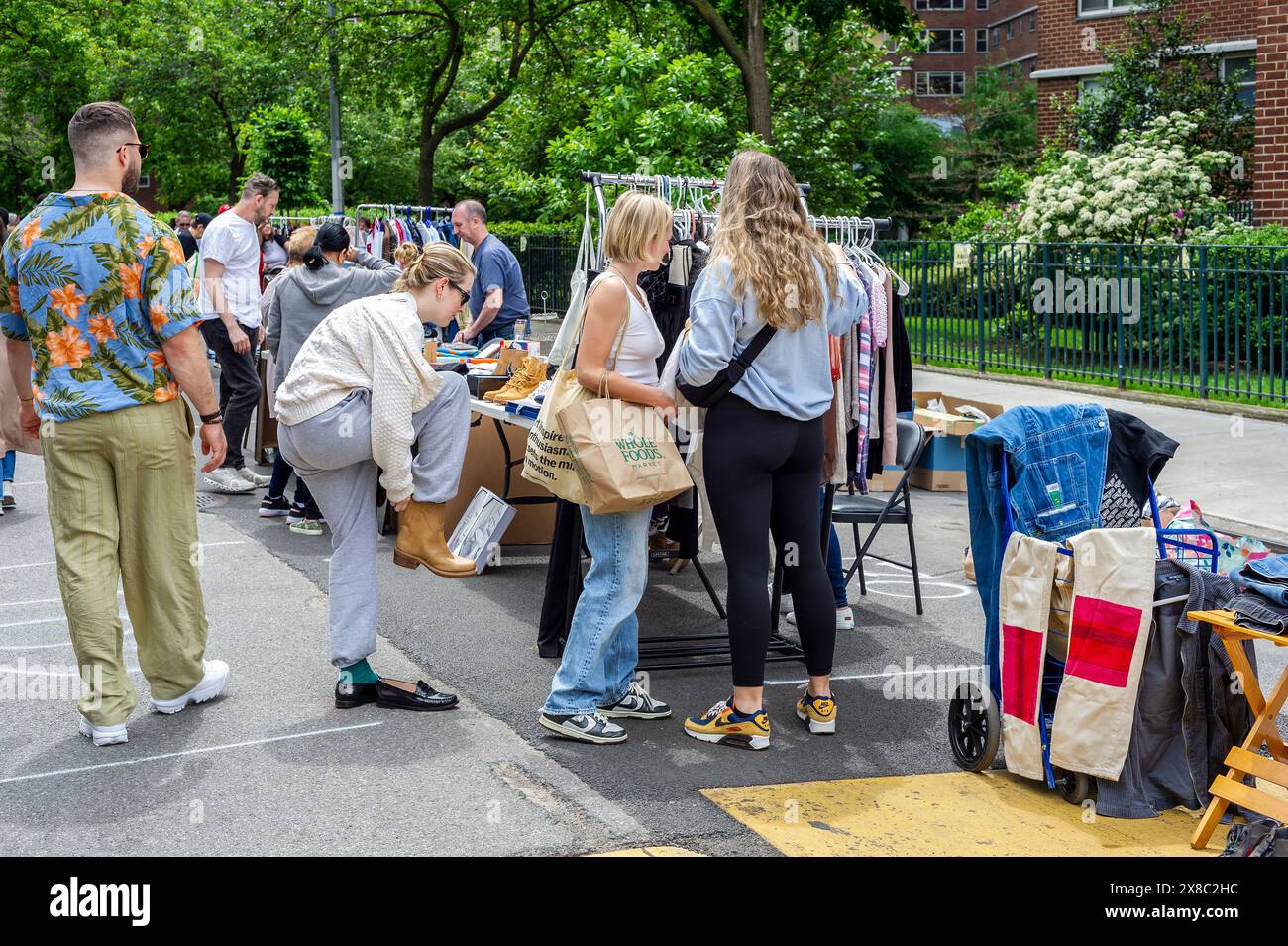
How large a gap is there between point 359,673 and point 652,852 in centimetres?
184

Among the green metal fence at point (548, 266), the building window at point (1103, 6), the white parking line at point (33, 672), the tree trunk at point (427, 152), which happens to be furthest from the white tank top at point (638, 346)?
the building window at point (1103, 6)

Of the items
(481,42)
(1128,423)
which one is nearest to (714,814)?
(1128,423)

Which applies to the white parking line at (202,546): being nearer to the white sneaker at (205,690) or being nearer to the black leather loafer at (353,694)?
the white sneaker at (205,690)

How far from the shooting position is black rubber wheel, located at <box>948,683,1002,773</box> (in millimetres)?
4723

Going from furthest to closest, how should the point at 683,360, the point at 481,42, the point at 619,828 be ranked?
the point at 481,42 < the point at 683,360 < the point at 619,828

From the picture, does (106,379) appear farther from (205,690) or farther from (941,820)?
(941,820)

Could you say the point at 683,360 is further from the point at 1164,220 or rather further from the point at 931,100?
the point at 931,100

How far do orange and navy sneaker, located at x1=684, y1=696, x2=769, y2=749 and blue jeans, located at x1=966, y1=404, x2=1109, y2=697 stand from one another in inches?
33.6

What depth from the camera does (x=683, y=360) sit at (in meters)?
4.81

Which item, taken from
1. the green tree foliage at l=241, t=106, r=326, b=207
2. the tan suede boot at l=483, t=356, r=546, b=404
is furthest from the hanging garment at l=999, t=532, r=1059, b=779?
the green tree foliage at l=241, t=106, r=326, b=207

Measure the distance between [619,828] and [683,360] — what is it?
1.61 metres

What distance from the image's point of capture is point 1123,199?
17516mm

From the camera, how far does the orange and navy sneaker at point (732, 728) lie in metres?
5.02

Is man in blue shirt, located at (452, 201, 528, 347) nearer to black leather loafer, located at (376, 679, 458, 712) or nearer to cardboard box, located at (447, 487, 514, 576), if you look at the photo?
cardboard box, located at (447, 487, 514, 576)
